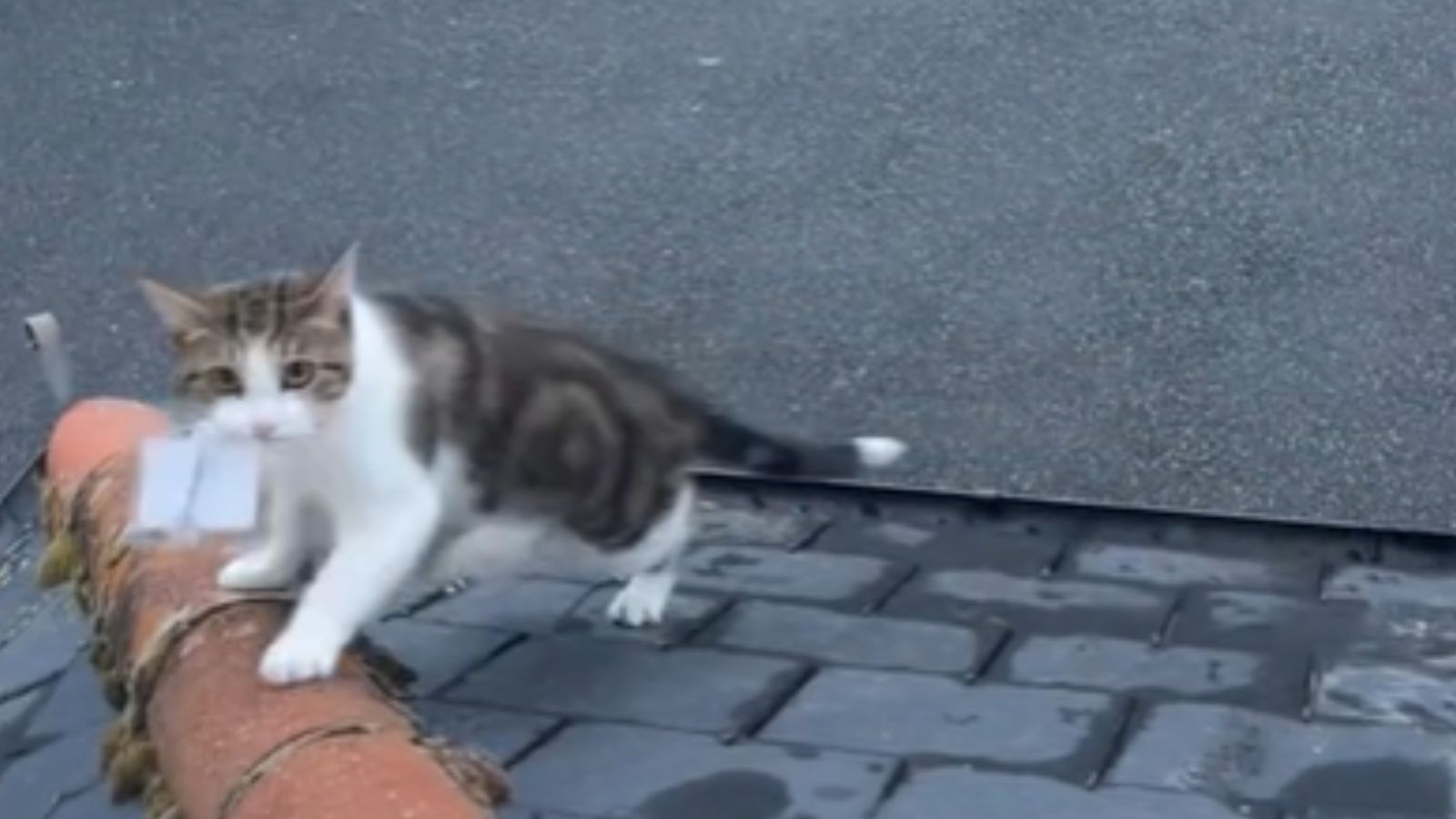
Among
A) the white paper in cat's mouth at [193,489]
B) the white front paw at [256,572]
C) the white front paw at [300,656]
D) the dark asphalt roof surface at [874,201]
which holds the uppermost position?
the white paper in cat's mouth at [193,489]

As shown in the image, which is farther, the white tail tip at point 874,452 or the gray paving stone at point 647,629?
the white tail tip at point 874,452

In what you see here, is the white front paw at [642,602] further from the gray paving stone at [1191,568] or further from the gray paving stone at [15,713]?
the gray paving stone at [15,713]

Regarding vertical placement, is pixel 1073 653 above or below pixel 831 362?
above

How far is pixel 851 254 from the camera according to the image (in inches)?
252

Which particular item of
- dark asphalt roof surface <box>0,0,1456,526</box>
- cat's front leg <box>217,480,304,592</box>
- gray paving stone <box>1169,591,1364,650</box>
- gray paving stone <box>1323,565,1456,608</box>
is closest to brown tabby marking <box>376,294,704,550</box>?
cat's front leg <box>217,480,304,592</box>

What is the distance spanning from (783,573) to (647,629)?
20 centimetres

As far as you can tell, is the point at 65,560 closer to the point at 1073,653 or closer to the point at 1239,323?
the point at 1073,653

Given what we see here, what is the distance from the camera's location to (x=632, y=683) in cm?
255

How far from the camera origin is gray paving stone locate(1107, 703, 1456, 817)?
219 centimetres

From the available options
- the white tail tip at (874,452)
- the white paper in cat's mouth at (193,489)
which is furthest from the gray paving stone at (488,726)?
the white tail tip at (874,452)

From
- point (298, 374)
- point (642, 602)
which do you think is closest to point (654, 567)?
point (642, 602)

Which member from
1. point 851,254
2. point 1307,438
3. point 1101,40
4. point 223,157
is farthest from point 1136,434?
point 223,157

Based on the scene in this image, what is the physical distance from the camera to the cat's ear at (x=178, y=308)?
2.55 m

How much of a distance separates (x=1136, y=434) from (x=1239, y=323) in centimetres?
51
